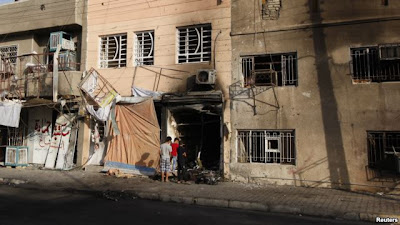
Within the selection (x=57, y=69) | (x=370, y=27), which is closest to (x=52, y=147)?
(x=57, y=69)

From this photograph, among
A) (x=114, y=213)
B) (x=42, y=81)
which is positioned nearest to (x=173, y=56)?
(x=42, y=81)

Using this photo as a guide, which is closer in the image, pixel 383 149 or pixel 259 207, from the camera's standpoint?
pixel 259 207

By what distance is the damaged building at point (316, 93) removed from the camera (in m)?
10.3

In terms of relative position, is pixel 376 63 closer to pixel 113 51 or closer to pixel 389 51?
pixel 389 51

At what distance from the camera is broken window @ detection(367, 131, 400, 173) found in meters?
10.1

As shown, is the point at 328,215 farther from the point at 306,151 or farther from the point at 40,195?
the point at 40,195

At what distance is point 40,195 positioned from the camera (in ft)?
30.6

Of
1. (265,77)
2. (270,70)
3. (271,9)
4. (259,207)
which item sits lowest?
(259,207)

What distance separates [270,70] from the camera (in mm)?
11680

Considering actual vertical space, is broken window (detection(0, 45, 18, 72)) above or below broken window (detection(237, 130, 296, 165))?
above

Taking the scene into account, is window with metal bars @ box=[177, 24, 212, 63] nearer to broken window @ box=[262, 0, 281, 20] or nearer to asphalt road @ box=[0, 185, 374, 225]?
broken window @ box=[262, 0, 281, 20]

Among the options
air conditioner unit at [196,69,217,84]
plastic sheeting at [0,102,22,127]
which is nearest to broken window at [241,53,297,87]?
air conditioner unit at [196,69,217,84]

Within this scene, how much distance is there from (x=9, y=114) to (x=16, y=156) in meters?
2.11

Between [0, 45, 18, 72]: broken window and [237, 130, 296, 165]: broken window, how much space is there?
11.5m
